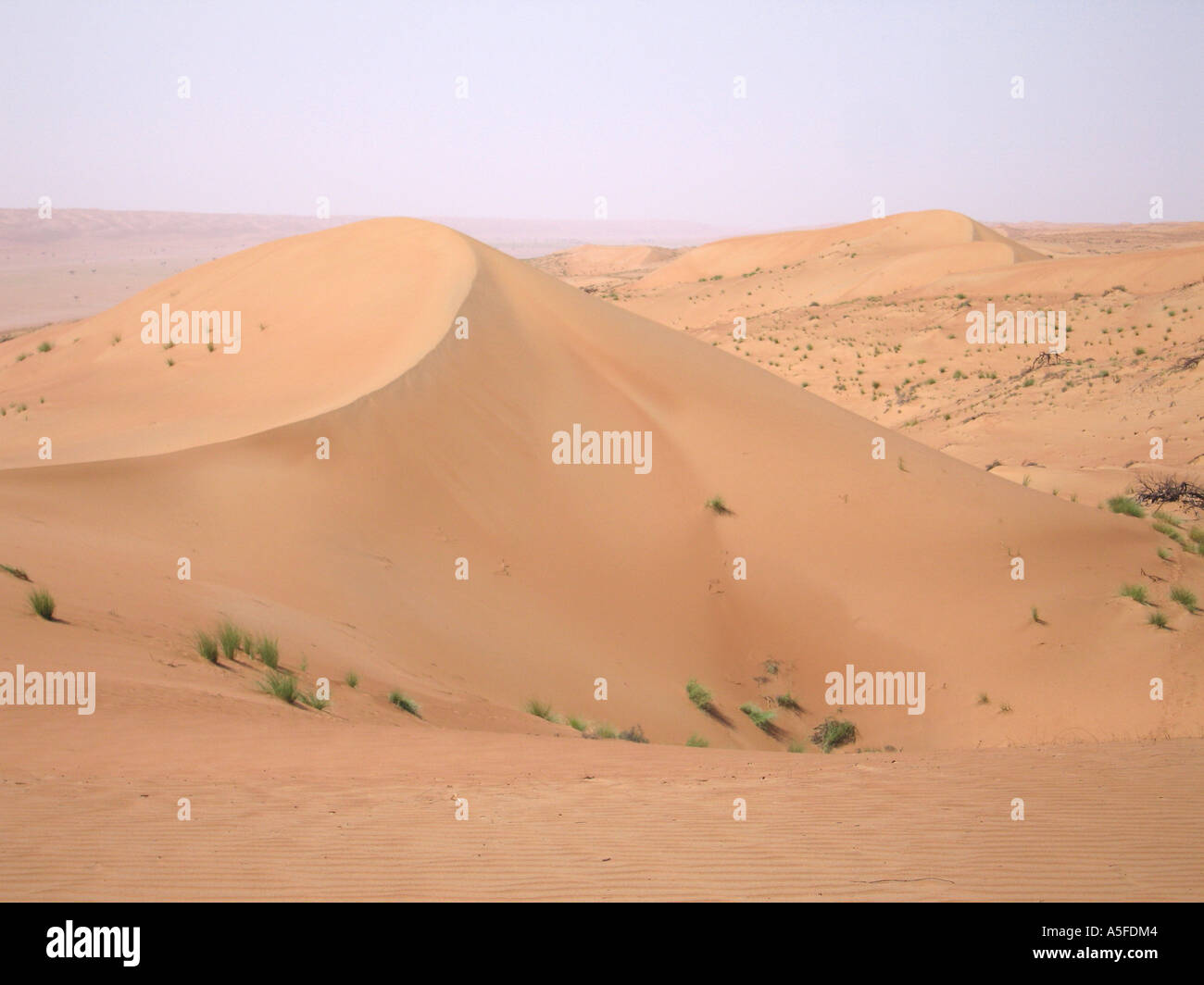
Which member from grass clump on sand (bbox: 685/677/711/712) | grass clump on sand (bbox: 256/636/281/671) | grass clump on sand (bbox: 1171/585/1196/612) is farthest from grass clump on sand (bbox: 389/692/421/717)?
grass clump on sand (bbox: 1171/585/1196/612)

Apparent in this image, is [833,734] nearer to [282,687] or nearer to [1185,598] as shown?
[1185,598]

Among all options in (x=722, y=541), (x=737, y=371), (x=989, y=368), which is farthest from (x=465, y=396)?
(x=989, y=368)

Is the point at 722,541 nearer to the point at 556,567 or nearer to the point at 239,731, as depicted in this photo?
the point at 556,567

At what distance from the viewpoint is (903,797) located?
5.81 m

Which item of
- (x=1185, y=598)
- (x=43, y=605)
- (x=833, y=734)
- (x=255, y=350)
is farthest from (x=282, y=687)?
(x=255, y=350)

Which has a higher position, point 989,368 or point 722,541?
point 989,368

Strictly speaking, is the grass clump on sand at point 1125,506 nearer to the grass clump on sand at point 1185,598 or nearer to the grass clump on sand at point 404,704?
the grass clump on sand at point 1185,598

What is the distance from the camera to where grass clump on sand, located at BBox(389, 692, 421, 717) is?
7773 millimetres

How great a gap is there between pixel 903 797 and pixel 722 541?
24.9 feet

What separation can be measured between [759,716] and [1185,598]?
18.0 feet

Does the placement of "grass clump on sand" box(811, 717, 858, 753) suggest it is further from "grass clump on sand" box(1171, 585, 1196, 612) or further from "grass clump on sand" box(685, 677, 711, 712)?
"grass clump on sand" box(1171, 585, 1196, 612)

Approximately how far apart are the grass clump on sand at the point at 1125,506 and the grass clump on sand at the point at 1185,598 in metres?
3.45

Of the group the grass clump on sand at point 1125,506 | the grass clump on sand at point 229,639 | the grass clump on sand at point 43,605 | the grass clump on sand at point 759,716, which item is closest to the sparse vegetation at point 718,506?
the grass clump on sand at point 759,716

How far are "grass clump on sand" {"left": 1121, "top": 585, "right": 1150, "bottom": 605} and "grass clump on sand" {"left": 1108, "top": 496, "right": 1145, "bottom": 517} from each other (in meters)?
3.38
